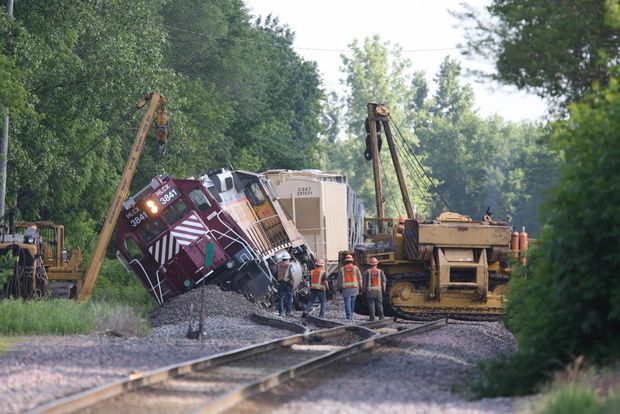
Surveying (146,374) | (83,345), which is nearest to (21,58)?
(83,345)

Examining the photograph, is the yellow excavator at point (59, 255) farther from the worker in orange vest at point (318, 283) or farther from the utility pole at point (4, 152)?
the worker in orange vest at point (318, 283)

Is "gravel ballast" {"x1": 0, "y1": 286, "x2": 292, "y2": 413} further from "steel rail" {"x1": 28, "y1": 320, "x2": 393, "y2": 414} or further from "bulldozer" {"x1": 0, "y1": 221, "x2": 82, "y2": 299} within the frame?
"bulldozer" {"x1": 0, "y1": 221, "x2": 82, "y2": 299}

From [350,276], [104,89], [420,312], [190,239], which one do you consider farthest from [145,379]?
[104,89]

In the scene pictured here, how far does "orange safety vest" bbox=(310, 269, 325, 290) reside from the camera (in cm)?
3033

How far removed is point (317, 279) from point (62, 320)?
781 cm

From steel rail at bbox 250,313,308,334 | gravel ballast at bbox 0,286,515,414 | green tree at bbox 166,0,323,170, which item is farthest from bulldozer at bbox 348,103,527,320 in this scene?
green tree at bbox 166,0,323,170

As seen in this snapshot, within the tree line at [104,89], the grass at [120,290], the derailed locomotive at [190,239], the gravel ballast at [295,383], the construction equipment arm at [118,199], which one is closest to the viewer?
the gravel ballast at [295,383]

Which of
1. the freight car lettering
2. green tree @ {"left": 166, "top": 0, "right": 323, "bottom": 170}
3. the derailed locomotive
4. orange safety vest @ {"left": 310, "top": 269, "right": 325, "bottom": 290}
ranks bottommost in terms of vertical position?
orange safety vest @ {"left": 310, "top": 269, "right": 325, "bottom": 290}

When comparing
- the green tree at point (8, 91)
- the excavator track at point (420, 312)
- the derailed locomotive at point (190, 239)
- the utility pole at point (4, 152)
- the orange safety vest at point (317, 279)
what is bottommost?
the excavator track at point (420, 312)

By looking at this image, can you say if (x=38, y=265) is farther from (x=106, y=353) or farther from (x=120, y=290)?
(x=106, y=353)

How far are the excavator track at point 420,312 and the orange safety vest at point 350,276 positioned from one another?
1054mm

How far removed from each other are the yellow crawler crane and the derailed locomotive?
365 centimetres

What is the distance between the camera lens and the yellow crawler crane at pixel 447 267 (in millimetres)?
29500

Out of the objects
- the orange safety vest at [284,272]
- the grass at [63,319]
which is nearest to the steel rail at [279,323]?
the orange safety vest at [284,272]
